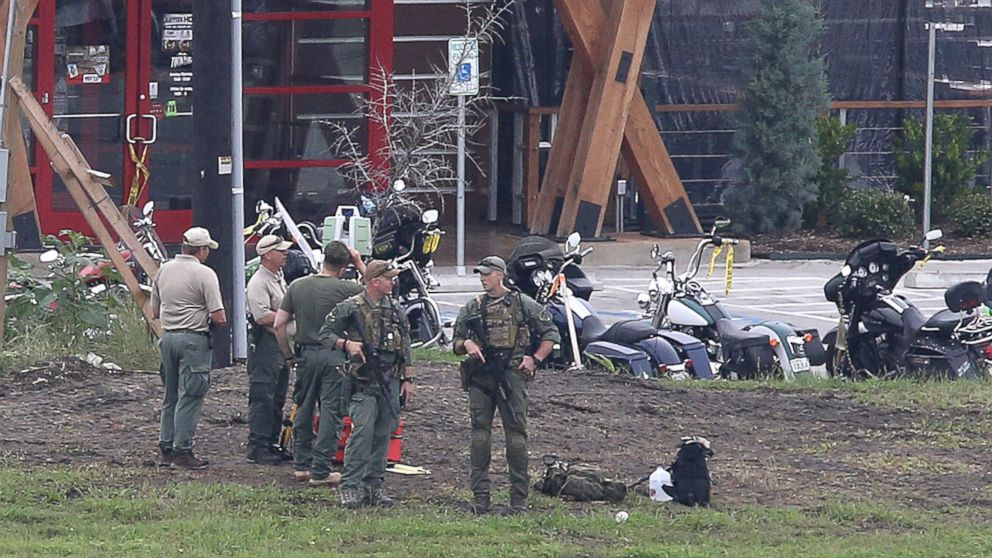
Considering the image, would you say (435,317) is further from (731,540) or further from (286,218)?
(731,540)

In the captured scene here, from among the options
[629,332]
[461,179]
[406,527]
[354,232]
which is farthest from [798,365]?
[461,179]

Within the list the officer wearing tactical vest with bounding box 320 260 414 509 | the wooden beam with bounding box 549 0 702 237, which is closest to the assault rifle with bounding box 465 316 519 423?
the officer wearing tactical vest with bounding box 320 260 414 509

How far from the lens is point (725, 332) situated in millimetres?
14383

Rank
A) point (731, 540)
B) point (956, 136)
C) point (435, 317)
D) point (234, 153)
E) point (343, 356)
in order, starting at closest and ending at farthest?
point (731, 540), point (343, 356), point (234, 153), point (435, 317), point (956, 136)

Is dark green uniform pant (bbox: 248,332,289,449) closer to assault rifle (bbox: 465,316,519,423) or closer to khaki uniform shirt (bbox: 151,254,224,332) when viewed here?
khaki uniform shirt (bbox: 151,254,224,332)

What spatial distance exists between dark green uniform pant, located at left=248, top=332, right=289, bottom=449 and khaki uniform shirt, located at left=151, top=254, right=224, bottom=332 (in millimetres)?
358

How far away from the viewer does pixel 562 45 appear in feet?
83.1

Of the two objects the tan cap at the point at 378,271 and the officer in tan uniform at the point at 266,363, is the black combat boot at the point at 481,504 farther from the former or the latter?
the officer in tan uniform at the point at 266,363

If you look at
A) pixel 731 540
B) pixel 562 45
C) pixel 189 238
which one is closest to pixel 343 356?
pixel 189 238

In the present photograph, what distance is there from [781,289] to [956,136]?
6155mm

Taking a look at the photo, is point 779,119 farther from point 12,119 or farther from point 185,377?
point 185,377

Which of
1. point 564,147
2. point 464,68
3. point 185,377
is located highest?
point 464,68

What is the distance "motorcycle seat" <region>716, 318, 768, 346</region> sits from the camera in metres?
14.2

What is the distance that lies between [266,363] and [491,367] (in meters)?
1.82
